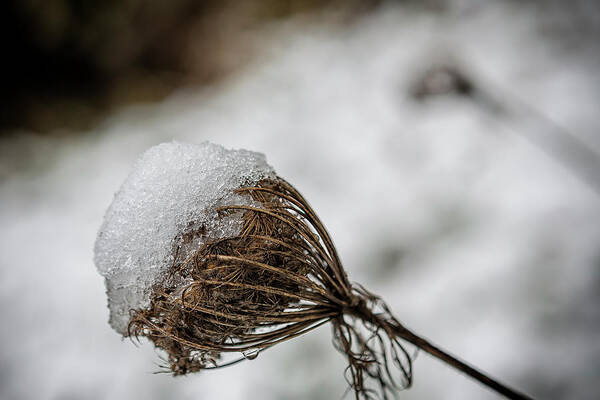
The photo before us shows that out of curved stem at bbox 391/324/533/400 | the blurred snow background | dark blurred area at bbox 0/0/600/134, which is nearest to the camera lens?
curved stem at bbox 391/324/533/400

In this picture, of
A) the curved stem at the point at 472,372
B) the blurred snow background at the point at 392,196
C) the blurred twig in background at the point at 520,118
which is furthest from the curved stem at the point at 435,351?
the blurred twig in background at the point at 520,118

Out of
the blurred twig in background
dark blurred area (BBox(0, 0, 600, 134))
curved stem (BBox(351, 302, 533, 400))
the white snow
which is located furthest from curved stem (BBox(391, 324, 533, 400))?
dark blurred area (BBox(0, 0, 600, 134))

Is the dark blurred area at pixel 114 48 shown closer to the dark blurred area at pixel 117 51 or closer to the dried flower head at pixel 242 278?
the dark blurred area at pixel 117 51

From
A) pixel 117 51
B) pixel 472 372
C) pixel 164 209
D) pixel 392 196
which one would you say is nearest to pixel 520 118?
pixel 392 196

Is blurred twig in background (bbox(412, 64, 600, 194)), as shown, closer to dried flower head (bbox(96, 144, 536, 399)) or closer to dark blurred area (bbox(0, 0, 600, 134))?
dark blurred area (bbox(0, 0, 600, 134))

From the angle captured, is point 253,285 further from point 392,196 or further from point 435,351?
point 392,196
